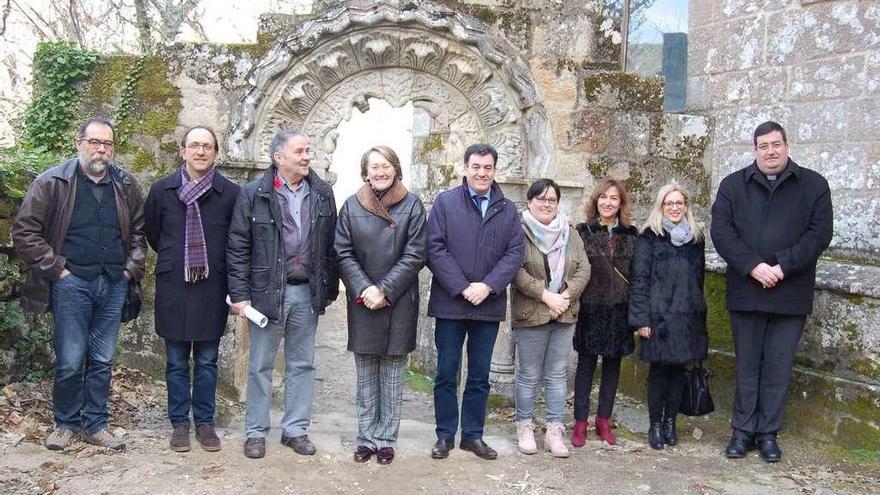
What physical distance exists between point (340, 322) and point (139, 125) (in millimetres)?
4877

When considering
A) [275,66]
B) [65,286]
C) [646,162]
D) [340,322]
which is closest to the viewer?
[65,286]

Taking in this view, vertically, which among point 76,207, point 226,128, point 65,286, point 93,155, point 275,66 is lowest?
point 65,286

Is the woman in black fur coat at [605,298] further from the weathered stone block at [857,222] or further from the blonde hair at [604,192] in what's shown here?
the weathered stone block at [857,222]

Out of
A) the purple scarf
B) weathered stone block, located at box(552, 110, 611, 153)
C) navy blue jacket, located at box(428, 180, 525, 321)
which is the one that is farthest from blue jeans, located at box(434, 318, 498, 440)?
weathered stone block, located at box(552, 110, 611, 153)

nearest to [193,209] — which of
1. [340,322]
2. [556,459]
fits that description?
[556,459]

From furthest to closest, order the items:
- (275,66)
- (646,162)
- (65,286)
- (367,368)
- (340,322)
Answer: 1. (340,322)
2. (646,162)
3. (275,66)
4. (367,368)
5. (65,286)

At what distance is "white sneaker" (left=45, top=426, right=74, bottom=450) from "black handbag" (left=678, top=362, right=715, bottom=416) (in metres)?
3.59

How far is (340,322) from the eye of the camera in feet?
33.2

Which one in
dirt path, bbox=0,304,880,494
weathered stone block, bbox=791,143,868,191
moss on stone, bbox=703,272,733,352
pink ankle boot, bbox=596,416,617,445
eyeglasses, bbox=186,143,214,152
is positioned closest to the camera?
dirt path, bbox=0,304,880,494

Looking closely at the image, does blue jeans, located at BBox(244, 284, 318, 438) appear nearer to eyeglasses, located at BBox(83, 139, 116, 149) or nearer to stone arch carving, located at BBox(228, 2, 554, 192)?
eyeglasses, located at BBox(83, 139, 116, 149)

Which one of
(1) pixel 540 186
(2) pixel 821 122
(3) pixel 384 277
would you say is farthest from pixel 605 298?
(2) pixel 821 122

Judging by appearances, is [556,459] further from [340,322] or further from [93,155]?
[340,322]

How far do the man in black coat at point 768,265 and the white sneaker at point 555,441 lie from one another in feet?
3.34

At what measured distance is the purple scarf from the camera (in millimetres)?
4242
